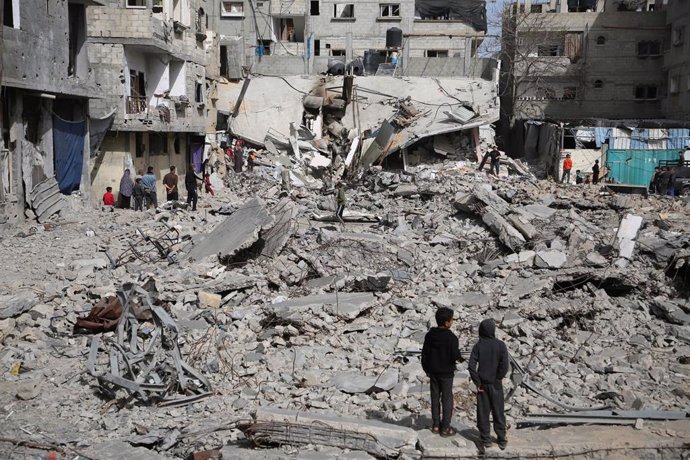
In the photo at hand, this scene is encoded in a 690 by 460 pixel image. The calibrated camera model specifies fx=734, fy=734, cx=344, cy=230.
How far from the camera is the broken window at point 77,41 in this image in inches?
803

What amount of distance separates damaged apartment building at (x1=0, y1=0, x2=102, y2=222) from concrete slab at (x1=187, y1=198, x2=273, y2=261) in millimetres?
4851

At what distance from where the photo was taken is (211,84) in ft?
100

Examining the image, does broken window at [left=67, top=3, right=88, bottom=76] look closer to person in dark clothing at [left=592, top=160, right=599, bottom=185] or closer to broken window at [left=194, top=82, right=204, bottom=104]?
broken window at [left=194, top=82, right=204, bottom=104]

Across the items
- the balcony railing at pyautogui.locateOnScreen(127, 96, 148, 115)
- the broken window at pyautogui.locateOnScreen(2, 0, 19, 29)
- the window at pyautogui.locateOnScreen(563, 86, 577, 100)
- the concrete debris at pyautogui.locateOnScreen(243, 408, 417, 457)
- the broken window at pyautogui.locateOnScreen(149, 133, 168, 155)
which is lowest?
the concrete debris at pyautogui.locateOnScreen(243, 408, 417, 457)

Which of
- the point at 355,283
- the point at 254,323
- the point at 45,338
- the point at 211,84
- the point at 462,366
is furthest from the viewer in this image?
the point at 211,84

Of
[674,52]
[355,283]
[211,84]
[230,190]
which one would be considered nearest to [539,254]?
[355,283]

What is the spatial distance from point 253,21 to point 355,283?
28.8 meters

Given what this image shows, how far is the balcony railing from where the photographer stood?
896 inches

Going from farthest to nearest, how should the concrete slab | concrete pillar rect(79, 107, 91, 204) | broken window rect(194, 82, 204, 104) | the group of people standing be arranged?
broken window rect(194, 82, 204, 104), concrete pillar rect(79, 107, 91, 204), the group of people standing, the concrete slab

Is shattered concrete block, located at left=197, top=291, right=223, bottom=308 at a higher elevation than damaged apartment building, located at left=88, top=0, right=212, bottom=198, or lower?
lower

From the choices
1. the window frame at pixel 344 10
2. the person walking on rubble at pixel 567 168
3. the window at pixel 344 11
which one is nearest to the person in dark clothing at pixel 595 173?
the person walking on rubble at pixel 567 168

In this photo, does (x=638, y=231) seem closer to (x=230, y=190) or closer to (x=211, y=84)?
(x=230, y=190)

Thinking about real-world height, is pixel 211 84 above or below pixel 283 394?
above

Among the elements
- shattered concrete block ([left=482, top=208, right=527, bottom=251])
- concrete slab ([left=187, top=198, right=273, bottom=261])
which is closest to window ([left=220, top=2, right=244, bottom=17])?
concrete slab ([left=187, top=198, right=273, bottom=261])
